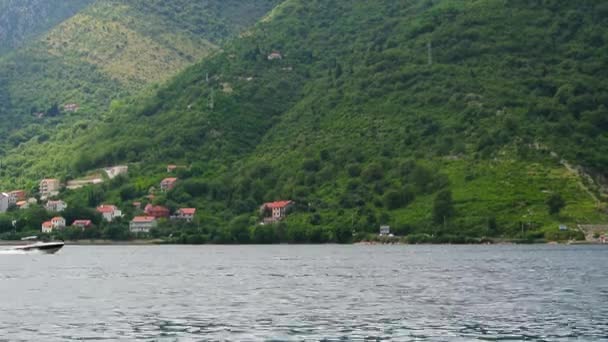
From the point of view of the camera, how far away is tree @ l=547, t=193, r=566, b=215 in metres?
183

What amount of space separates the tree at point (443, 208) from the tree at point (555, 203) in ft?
50.7

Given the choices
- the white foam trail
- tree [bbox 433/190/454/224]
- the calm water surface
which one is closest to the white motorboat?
the white foam trail

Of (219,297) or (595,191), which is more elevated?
(595,191)

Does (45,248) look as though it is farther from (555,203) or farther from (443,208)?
(555,203)

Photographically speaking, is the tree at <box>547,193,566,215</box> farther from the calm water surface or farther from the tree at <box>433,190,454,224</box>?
the calm water surface

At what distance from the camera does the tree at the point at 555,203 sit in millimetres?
182625

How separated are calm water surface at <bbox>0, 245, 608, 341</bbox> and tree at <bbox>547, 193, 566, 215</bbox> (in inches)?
2006

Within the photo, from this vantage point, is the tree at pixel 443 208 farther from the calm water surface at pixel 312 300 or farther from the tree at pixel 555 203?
the calm water surface at pixel 312 300

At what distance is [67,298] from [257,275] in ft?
92.2

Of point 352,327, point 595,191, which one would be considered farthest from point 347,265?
point 595,191

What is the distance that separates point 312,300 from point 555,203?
11142 centimetres

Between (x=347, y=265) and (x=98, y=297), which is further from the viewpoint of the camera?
(x=347, y=265)

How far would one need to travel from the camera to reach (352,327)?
6203cm

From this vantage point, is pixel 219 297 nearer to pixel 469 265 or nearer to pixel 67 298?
pixel 67 298
